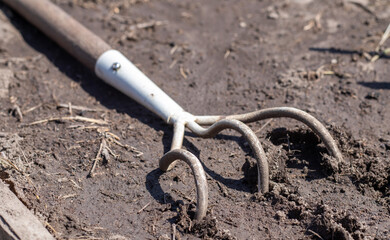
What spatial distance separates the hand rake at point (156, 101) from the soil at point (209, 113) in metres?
0.13

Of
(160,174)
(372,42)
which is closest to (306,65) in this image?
(372,42)

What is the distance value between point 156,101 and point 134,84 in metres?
0.25

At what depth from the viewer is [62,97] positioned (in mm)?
3898

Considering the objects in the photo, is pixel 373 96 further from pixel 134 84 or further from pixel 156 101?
pixel 134 84

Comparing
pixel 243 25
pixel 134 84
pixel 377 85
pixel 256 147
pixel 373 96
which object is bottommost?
pixel 256 147

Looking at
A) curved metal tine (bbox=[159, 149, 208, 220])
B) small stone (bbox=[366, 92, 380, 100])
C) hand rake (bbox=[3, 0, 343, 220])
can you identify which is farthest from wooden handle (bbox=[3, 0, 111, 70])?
small stone (bbox=[366, 92, 380, 100])

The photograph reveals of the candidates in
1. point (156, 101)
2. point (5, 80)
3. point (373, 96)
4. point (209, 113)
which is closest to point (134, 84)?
point (156, 101)

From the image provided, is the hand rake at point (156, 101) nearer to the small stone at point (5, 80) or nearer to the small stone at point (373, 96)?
the small stone at point (5, 80)

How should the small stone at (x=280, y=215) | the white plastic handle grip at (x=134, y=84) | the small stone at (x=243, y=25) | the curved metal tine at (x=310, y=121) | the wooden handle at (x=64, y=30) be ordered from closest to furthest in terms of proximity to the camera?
the small stone at (x=280, y=215)
the curved metal tine at (x=310, y=121)
the white plastic handle grip at (x=134, y=84)
the wooden handle at (x=64, y=30)
the small stone at (x=243, y=25)

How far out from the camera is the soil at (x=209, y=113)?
2877 millimetres

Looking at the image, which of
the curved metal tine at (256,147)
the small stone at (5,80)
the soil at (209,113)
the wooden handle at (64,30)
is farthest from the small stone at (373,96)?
the small stone at (5,80)

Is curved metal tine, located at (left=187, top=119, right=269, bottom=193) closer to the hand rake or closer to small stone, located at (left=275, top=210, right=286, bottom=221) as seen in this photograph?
the hand rake

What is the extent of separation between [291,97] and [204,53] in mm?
985

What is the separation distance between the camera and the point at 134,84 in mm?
3693
